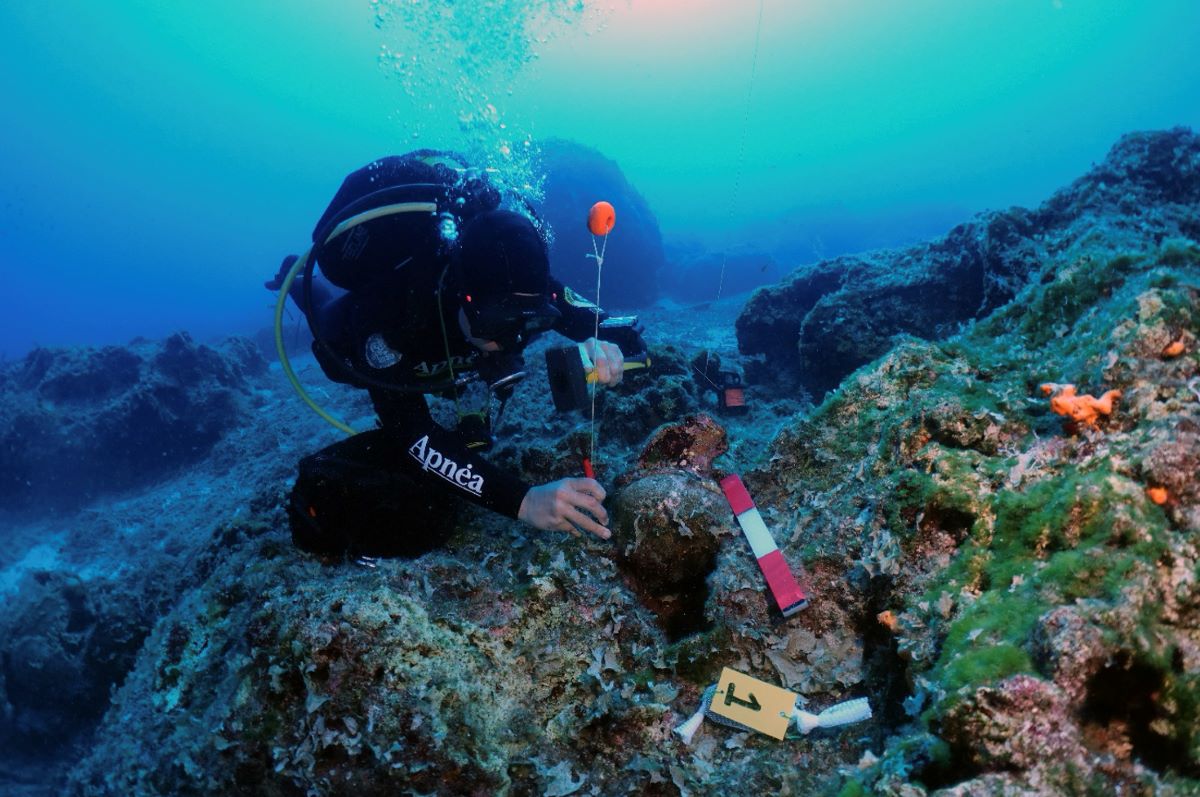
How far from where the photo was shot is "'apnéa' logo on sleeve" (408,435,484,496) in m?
2.84

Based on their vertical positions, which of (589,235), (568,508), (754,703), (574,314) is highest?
(589,235)

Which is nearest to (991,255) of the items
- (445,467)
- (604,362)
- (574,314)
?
(574,314)

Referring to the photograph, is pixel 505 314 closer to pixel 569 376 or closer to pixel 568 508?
pixel 569 376

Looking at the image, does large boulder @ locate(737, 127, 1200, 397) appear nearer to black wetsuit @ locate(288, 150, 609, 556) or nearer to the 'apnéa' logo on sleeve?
black wetsuit @ locate(288, 150, 609, 556)

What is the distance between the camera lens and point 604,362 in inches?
125

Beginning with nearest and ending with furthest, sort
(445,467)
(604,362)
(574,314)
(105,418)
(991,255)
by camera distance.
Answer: (445,467)
(604,362)
(574,314)
(991,255)
(105,418)

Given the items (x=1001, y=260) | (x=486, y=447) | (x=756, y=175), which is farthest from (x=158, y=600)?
(x=756, y=175)

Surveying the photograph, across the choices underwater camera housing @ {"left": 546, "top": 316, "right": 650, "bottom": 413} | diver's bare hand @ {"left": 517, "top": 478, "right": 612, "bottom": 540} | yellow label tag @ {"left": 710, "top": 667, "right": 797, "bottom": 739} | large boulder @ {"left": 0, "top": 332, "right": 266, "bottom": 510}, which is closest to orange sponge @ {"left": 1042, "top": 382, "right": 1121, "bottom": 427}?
yellow label tag @ {"left": 710, "top": 667, "right": 797, "bottom": 739}

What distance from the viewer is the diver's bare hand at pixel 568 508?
8.52 ft

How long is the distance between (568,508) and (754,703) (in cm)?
117

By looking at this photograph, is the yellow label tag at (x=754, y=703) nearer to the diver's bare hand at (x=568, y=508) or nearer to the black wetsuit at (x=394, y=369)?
the diver's bare hand at (x=568, y=508)

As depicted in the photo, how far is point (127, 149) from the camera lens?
251 feet

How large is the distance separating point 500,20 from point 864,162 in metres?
76.2

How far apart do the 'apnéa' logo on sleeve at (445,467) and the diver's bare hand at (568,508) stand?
1.04ft
